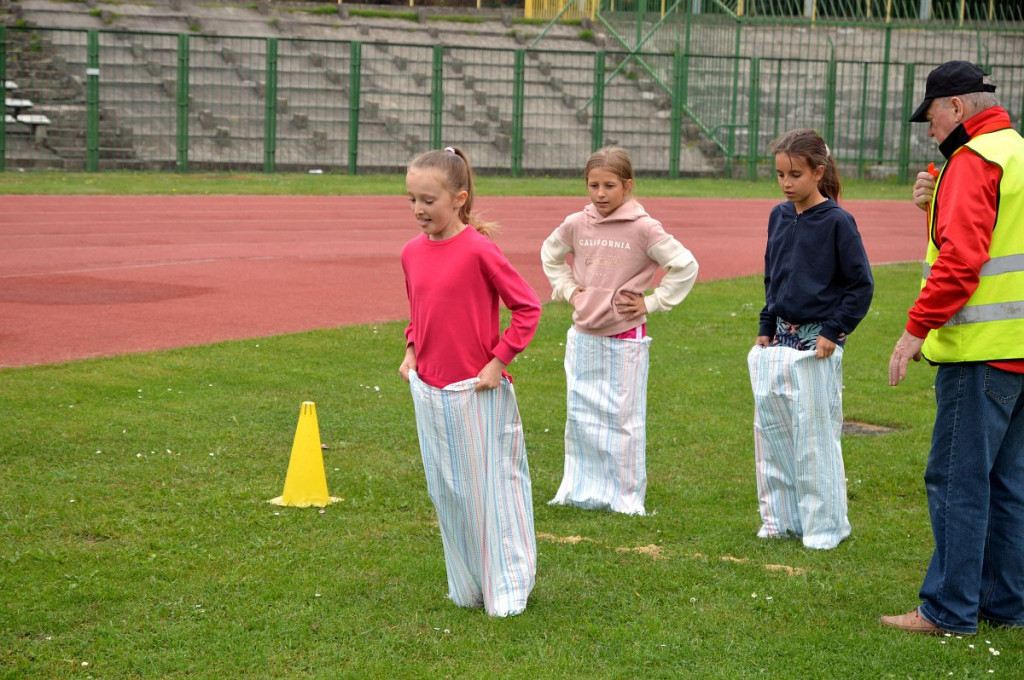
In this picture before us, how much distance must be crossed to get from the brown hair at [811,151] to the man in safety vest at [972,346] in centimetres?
89

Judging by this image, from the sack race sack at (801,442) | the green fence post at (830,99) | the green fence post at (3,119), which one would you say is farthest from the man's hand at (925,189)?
the green fence post at (830,99)

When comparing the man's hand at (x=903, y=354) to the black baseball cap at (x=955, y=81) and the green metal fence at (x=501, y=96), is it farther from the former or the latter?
the green metal fence at (x=501, y=96)

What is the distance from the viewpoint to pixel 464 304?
4.54m

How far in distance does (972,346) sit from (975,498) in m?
0.55

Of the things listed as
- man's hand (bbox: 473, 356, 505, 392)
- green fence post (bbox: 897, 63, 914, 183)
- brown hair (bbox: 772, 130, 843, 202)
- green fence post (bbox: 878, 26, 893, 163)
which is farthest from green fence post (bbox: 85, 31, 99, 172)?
man's hand (bbox: 473, 356, 505, 392)

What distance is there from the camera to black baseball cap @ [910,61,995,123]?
437 cm

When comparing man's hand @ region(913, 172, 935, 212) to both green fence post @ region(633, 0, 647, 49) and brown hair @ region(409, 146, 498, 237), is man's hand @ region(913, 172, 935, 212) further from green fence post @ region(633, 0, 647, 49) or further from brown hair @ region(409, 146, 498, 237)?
green fence post @ region(633, 0, 647, 49)

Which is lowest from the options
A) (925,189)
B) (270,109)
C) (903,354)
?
(903,354)

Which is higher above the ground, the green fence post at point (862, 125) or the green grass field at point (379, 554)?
the green fence post at point (862, 125)

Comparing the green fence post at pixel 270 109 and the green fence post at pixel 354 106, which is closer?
the green fence post at pixel 270 109

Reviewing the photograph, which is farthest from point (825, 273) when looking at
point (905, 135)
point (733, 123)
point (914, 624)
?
point (905, 135)

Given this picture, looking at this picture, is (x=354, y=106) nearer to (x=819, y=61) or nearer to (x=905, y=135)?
(x=819, y=61)

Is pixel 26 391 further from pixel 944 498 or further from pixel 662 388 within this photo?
pixel 944 498

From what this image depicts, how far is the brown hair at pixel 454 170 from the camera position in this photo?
4504mm
